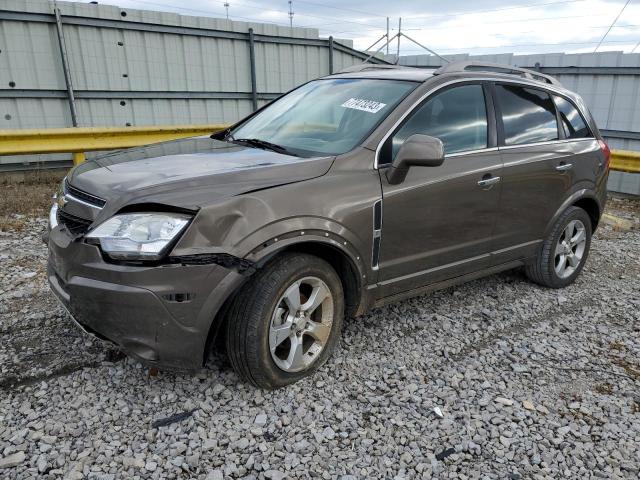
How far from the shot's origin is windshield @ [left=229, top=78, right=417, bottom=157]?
3242 mm

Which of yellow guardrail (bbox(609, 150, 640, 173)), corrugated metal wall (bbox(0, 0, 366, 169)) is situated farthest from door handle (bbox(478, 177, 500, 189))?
corrugated metal wall (bbox(0, 0, 366, 169))

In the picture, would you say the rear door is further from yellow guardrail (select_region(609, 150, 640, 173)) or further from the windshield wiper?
yellow guardrail (select_region(609, 150, 640, 173))

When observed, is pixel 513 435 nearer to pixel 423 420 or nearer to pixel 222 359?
pixel 423 420

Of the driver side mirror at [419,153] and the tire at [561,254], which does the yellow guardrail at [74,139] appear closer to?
→ the driver side mirror at [419,153]

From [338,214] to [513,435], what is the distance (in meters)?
1.48

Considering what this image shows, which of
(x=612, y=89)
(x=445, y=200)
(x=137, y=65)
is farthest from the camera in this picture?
(x=612, y=89)

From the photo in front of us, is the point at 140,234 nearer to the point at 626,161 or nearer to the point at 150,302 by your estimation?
the point at 150,302

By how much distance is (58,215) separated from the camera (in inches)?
116

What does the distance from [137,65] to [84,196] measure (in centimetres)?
673

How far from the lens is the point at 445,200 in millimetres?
3383

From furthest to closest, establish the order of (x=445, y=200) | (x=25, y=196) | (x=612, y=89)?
1. (x=612, y=89)
2. (x=25, y=196)
3. (x=445, y=200)

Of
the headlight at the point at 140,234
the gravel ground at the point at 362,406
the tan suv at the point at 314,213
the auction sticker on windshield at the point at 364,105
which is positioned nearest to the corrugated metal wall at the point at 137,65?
the gravel ground at the point at 362,406

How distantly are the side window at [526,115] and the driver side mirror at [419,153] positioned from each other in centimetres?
111

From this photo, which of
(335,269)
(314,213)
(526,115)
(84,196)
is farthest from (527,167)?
(84,196)
